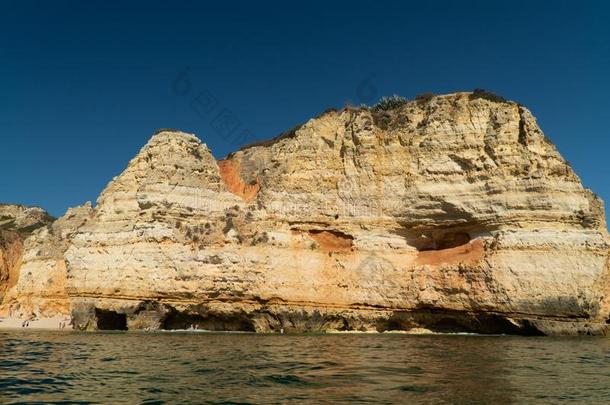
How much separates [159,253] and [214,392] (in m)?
16.7

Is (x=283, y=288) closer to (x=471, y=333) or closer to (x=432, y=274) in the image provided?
(x=432, y=274)

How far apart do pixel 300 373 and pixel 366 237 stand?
1554 centimetres

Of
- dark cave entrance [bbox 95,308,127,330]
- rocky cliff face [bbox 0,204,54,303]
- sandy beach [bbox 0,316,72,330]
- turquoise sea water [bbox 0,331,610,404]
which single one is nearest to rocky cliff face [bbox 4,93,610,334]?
dark cave entrance [bbox 95,308,127,330]

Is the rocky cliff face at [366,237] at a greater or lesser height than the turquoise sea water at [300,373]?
greater

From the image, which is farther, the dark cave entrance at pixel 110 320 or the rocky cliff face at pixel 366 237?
the dark cave entrance at pixel 110 320

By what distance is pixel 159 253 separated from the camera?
2444cm

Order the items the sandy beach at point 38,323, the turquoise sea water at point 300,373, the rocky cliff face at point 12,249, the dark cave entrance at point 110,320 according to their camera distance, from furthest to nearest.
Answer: the rocky cliff face at point 12,249 → the sandy beach at point 38,323 → the dark cave entrance at point 110,320 → the turquoise sea water at point 300,373

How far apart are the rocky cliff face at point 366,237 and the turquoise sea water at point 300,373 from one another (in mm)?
6366

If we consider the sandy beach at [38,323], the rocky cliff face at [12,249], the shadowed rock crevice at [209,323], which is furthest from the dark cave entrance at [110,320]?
the rocky cliff face at [12,249]

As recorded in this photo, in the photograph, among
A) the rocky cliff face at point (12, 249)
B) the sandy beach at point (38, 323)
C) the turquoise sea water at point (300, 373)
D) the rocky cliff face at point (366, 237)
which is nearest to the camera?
the turquoise sea water at point (300, 373)

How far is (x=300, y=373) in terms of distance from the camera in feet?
35.2

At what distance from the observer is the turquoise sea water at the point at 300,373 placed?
839 centimetres

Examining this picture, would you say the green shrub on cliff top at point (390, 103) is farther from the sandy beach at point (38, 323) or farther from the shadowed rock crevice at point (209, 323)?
the sandy beach at point (38, 323)

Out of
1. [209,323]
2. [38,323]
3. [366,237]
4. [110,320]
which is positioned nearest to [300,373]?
[209,323]
